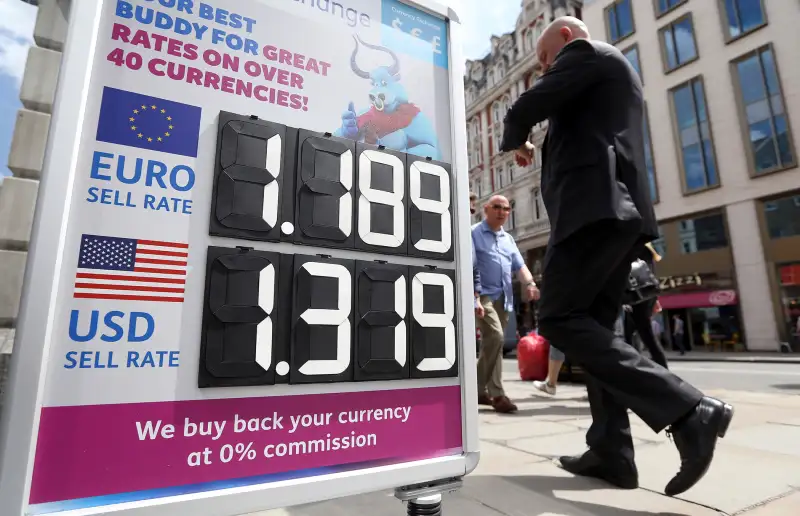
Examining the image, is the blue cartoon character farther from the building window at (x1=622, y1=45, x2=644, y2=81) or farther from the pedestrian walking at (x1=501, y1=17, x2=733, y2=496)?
the building window at (x1=622, y1=45, x2=644, y2=81)

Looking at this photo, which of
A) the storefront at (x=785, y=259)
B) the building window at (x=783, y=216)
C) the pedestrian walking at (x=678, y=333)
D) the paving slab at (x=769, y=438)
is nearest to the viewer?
the paving slab at (x=769, y=438)

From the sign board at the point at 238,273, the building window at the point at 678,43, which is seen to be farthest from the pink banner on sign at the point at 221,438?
the building window at the point at 678,43

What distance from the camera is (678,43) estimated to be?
65.9 feet

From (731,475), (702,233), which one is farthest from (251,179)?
(702,233)

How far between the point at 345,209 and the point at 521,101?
1.00 meters

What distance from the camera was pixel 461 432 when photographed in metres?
1.39

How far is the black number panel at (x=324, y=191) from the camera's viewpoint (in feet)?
3.98

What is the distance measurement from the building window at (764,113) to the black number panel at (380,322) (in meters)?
20.2

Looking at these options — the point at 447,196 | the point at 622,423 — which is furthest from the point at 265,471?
the point at 622,423

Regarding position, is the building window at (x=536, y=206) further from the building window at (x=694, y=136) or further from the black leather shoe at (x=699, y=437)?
the black leather shoe at (x=699, y=437)

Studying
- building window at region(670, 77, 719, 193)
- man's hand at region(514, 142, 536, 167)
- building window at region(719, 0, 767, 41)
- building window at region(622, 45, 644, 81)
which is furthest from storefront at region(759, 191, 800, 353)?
man's hand at region(514, 142, 536, 167)

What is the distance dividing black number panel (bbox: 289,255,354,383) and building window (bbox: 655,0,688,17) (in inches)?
979

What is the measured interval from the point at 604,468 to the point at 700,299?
19.2 m

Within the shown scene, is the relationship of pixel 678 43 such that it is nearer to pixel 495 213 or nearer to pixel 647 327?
pixel 647 327
